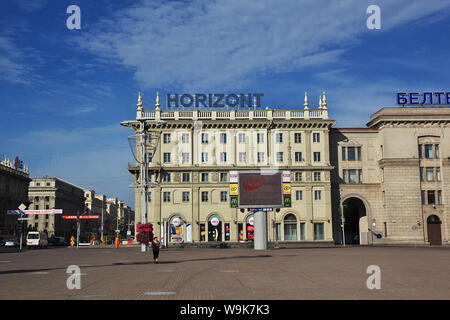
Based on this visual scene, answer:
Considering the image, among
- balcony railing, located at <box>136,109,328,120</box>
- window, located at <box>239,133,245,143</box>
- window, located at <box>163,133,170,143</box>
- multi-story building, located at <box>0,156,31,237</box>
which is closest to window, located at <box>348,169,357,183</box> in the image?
balcony railing, located at <box>136,109,328,120</box>

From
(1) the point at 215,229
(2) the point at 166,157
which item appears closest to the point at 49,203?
(2) the point at 166,157

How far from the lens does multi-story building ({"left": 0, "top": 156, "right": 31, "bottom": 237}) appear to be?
124 meters

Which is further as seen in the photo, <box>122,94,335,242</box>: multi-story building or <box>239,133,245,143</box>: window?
<box>239,133,245,143</box>: window

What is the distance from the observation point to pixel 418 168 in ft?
248

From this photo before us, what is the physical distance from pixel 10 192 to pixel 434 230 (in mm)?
105240

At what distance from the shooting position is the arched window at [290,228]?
7644 centimetres

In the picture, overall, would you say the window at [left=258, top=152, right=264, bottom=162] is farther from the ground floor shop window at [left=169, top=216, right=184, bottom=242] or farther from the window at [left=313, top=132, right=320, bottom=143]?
the ground floor shop window at [left=169, top=216, right=184, bottom=242]

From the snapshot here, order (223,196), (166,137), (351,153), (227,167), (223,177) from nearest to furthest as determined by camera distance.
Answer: (227,167) < (223,196) < (223,177) < (166,137) < (351,153)

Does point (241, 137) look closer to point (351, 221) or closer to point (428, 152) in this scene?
point (351, 221)

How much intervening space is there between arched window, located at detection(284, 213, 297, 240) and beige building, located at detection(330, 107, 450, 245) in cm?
730

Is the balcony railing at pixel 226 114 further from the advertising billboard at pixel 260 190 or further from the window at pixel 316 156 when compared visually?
the advertising billboard at pixel 260 190

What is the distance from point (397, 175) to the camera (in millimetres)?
75562
